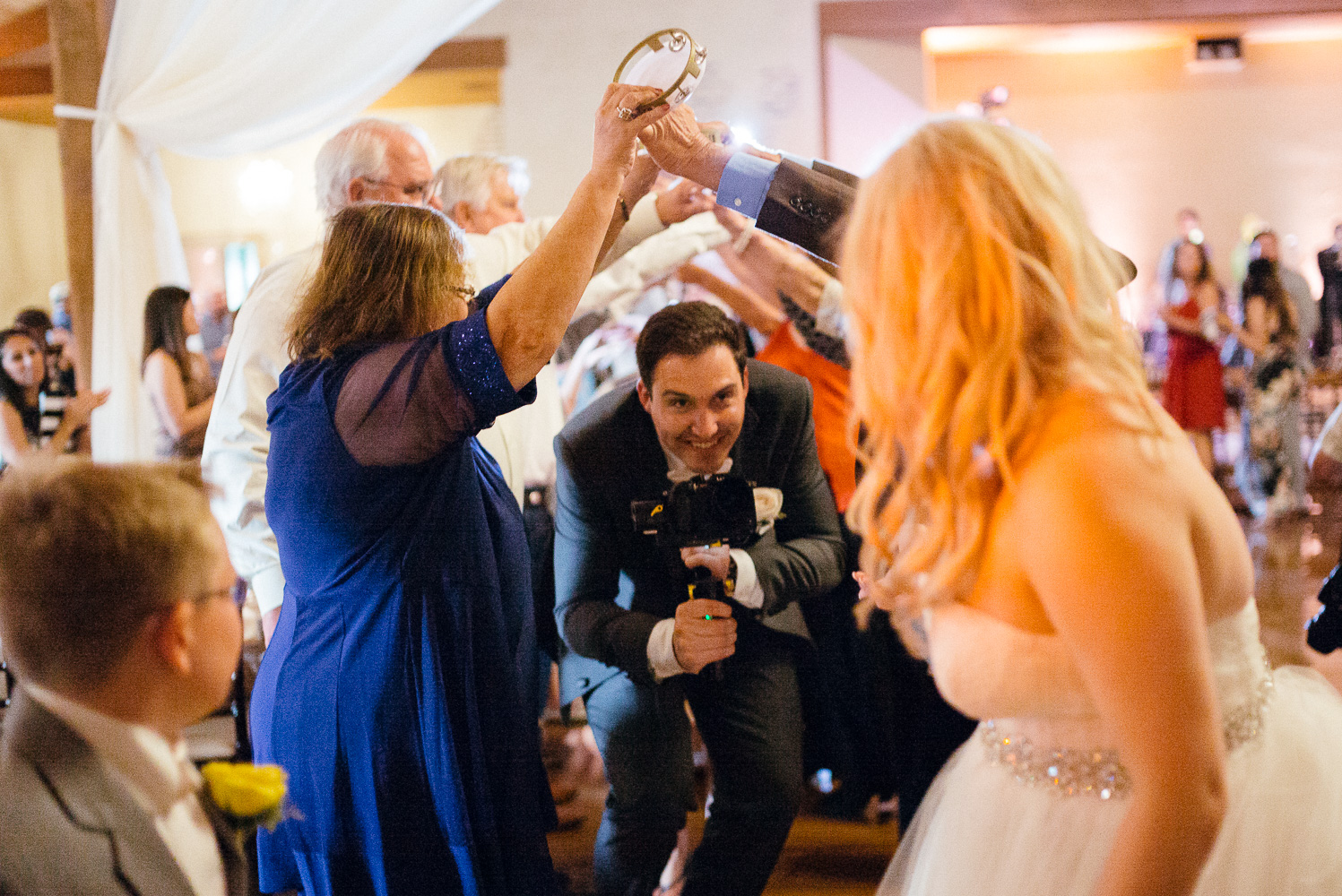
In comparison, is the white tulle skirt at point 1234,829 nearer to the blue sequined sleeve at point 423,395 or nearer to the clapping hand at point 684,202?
the blue sequined sleeve at point 423,395

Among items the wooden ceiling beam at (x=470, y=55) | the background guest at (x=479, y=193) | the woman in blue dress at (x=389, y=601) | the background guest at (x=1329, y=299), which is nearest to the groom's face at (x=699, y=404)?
the woman in blue dress at (x=389, y=601)

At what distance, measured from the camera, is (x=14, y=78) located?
753 cm

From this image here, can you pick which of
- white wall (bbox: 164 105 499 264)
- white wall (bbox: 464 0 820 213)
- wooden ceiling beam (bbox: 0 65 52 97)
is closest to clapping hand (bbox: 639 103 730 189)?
Result: white wall (bbox: 464 0 820 213)

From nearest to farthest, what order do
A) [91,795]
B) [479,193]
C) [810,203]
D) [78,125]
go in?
[91,795] < [810,203] < [479,193] < [78,125]

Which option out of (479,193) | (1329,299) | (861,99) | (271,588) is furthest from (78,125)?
(1329,299)

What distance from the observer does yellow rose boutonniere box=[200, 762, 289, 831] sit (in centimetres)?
96

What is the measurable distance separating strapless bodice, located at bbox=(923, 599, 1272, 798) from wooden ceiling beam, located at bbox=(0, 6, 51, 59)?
5.52 m

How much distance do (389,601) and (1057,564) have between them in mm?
851

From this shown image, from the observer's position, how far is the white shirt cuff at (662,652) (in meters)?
1.86

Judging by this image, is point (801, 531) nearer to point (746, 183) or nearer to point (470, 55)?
point (746, 183)

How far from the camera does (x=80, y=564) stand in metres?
0.85

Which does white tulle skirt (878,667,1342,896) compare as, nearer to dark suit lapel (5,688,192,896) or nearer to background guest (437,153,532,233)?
dark suit lapel (5,688,192,896)

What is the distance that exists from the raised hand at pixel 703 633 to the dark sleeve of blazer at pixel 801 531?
21 cm

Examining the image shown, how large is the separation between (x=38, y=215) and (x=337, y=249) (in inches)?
362
